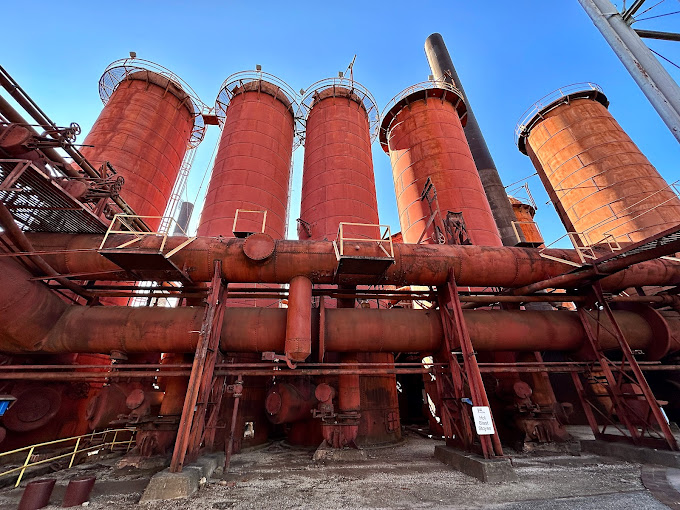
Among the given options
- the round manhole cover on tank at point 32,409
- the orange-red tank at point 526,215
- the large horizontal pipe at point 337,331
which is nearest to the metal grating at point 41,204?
the large horizontal pipe at point 337,331

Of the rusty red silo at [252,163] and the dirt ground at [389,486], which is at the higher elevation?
the rusty red silo at [252,163]

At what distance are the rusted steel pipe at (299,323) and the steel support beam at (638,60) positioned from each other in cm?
768

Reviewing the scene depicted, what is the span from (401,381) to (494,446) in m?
12.6

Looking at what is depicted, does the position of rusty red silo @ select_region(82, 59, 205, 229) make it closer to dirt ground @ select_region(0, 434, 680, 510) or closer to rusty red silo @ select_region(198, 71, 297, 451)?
rusty red silo @ select_region(198, 71, 297, 451)

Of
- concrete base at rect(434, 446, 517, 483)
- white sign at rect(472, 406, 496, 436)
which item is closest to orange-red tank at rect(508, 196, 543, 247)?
white sign at rect(472, 406, 496, 436)

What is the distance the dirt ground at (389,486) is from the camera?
16.9 feet

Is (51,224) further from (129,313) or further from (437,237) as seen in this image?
(437,237)

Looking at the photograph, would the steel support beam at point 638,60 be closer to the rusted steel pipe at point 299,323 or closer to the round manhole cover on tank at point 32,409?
the rusted steel pipe at point 299,323

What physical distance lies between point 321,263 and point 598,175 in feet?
65.9

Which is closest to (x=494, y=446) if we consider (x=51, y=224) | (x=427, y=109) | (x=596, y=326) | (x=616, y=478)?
(x=616, y=478)

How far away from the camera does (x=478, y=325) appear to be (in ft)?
29.2

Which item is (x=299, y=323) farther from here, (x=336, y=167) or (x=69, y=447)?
(x=336, y=167)

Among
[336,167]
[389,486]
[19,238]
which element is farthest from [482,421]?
[336,167]

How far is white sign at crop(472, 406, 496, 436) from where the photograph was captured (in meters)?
6.71
